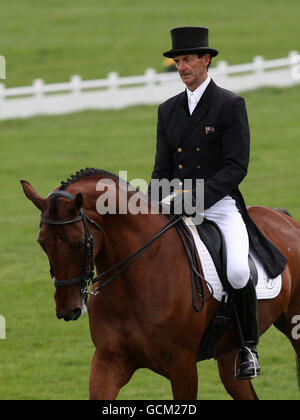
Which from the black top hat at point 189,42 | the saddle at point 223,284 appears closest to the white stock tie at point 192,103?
the black top hat at point 189,42

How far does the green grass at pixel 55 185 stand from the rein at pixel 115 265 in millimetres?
3155

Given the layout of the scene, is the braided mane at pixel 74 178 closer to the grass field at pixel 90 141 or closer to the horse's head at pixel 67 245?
the horse's head at pixel 67 245

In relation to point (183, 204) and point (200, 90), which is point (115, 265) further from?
point (200, 90)

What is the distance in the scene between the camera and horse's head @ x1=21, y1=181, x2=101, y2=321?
6.09m

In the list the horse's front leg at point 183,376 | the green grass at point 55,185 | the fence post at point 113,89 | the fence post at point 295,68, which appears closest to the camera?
the horse's front leg at point 183,376

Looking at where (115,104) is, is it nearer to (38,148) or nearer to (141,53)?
(38,148)

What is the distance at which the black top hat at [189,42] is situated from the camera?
706 centimetres

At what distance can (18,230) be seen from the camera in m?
18.1

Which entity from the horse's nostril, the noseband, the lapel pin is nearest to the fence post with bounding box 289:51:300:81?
the lapel pin

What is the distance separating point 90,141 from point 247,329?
1861 cm

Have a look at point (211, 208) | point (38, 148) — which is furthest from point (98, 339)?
point (38, 148)

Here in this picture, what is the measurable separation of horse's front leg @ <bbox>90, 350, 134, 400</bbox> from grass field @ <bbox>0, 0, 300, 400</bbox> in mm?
3180

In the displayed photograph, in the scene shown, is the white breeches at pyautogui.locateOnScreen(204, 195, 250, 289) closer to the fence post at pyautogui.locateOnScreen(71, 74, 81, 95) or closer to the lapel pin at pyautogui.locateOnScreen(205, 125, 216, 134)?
the lapel pin at pyautogui.locateOnScreen(205, 125, 216, 134)

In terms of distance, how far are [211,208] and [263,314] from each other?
1.04 m
